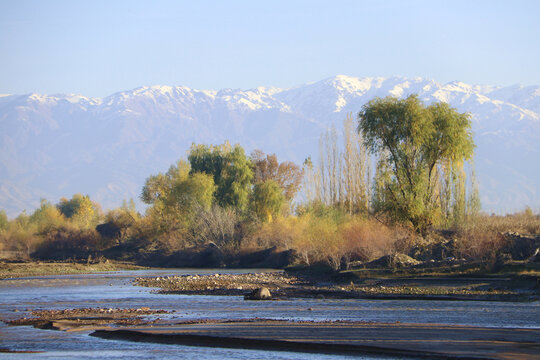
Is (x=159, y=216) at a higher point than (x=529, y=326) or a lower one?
higher

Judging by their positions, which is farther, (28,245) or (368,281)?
(28,245)

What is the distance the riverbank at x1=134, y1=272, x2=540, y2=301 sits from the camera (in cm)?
3497

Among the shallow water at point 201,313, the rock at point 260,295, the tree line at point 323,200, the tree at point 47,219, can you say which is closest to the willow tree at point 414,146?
the tree line at point 323,200

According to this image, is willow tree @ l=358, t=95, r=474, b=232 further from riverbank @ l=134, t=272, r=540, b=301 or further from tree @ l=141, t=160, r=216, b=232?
tree @ l=141, t=160, r=216, b=232

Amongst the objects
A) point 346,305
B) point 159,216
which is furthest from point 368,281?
point 159,216

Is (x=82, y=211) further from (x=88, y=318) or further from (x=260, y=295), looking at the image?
(x=88, y=318)

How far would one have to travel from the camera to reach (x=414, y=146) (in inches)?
2172

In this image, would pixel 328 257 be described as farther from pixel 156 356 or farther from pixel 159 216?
pixel 159 216

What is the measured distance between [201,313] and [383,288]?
44.3ft

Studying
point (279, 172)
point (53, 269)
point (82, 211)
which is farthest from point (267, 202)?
point (82, 211)

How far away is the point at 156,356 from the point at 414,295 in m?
18.3

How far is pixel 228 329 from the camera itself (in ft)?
80.0

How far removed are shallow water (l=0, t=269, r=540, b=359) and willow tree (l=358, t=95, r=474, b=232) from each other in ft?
70.4

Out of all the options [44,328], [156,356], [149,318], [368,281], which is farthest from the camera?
[368,281]
